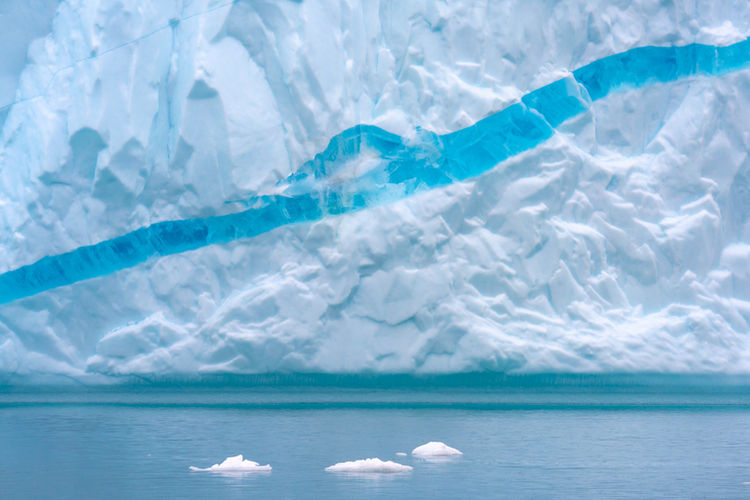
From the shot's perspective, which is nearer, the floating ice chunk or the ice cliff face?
the floating ice chunk

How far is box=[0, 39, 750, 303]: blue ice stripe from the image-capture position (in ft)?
22.2

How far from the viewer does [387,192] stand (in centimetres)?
677

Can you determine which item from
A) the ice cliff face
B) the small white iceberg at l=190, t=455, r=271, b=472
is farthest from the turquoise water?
the ice cliff face

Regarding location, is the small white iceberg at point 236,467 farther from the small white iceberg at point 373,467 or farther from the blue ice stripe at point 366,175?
the blue ice stripe at point 366,175

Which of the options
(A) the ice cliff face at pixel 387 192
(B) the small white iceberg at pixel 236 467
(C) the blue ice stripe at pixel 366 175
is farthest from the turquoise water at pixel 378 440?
(C) the blue ice stripe at pixel 366 175

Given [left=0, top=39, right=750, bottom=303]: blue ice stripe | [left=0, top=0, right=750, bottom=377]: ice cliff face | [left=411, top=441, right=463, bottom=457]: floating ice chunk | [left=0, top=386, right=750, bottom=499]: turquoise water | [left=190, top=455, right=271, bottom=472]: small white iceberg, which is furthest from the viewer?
[left=0, top=39, right=750, bottom=303]: blue ice stripe

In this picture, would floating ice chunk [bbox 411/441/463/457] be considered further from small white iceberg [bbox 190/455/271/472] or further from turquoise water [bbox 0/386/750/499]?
small white iceberg [bbox 190/455/271/472]

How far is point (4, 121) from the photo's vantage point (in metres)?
7.55

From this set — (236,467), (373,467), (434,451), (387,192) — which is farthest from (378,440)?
(387,192)

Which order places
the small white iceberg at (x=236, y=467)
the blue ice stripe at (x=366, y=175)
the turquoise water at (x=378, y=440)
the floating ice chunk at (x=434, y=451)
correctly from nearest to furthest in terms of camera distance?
the turquoise water at (x=378, y=440) → the small white iceberg at (x=236, y=467) → the floating ice chunk at (x=434, y=451) → the blue ice stripe at (x=366, y=175)

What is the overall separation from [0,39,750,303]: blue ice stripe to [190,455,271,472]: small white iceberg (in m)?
3.10

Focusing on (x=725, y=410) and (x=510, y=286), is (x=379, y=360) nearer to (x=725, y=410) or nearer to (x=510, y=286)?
(x=510, y=286)

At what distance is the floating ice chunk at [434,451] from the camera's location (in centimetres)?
418

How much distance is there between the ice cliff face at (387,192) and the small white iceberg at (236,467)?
107 inches
